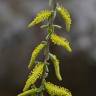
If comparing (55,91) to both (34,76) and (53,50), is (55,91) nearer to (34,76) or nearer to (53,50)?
(34,76)

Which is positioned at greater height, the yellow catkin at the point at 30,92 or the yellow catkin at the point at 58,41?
the yellow catkin at the point at 58,41

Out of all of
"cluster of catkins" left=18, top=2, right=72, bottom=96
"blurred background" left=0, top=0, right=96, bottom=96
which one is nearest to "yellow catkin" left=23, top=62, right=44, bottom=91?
"cluster of catkins" left=18, top=2, right=72, bottom=96

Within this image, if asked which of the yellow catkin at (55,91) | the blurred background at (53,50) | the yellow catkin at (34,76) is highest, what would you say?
the blurred background at (53,50)

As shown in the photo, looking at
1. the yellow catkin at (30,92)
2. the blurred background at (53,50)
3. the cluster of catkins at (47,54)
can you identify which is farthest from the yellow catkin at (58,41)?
the blurred background at (53,50)

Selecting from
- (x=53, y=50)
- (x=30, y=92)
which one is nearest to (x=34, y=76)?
(x=30, y=92)

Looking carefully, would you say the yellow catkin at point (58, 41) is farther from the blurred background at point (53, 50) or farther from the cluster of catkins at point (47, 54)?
the blurred background at point (53, 50)

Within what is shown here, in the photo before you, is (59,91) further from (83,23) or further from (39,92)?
(83,23)

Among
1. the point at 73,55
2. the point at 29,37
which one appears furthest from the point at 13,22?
the point at 73,55

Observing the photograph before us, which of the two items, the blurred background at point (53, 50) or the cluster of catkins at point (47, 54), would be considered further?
the blurred background at point (53, 50)
